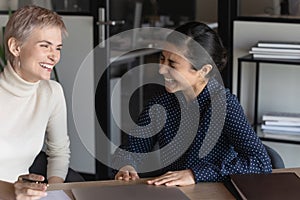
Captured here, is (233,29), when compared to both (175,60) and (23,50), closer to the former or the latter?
Result: (175,60)

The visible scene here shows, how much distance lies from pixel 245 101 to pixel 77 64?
1160 mm

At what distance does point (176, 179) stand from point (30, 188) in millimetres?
434

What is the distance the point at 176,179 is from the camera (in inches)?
69.1

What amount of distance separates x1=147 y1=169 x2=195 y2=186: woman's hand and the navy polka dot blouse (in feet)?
0.08

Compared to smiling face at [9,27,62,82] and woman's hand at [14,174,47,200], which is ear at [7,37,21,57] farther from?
woman's hand at [14,174,47,200]

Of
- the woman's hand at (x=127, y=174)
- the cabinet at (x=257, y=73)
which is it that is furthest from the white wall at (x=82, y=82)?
the woman's hand at (x=127, y=174)

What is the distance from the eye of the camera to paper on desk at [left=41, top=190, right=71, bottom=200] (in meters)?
1.63

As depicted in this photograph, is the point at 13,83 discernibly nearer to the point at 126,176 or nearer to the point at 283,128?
the point at 126,176

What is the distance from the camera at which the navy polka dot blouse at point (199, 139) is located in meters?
1.86

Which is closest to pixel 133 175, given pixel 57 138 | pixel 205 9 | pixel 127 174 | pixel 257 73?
pixel 127 174

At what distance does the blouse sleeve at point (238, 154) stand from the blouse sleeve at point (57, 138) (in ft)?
1.86

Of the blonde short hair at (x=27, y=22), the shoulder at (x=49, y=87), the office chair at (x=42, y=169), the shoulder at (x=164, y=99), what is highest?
the blonde short hair at (x=27, y=22)

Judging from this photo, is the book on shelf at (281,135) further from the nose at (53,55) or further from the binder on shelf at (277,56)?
the nose at (53,55)

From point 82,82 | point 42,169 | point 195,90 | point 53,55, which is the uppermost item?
point 53,55
